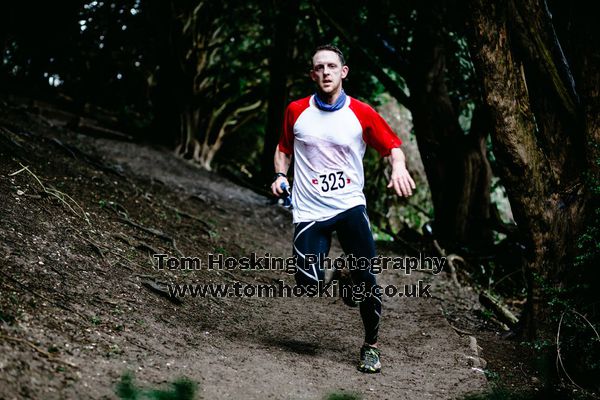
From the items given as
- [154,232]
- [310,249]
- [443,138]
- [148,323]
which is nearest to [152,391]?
[148,323]

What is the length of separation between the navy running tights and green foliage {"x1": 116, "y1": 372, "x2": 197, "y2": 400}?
1414 millimetres

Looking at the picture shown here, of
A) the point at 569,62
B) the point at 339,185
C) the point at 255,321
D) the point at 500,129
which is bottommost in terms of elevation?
the point at 255,321

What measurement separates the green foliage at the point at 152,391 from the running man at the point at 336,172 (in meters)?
1.46

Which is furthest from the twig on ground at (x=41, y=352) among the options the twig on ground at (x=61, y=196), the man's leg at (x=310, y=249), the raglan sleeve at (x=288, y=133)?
the twig on ground at (x=61, y=196)

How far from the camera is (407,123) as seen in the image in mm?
22234

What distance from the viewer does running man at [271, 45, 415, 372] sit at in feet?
16.1

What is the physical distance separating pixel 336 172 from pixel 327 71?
76cm

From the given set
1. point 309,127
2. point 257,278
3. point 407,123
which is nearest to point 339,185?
point 309,127

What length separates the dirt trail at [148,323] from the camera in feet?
12.8

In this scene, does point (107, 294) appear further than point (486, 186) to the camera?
No

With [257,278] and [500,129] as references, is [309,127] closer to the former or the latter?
[500,129]

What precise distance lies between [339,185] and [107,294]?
80.3 inches

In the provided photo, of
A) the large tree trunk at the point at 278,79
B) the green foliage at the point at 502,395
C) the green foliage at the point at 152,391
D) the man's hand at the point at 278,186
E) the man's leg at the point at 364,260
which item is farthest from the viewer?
the large tree trunk at the point at 278,79

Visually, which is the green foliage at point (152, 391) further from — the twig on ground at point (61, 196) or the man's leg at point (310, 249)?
the twig on ground at point (61, 196)
